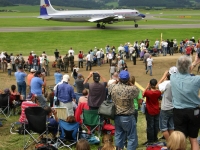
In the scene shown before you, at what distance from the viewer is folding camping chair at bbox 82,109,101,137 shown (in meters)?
8.23

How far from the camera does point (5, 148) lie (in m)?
7.79

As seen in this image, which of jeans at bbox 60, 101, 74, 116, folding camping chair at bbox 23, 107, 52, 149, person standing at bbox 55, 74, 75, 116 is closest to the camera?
folding camping chair at bbox 23, 107, 52, 149

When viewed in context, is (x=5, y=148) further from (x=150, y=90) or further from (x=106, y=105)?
(x=150, y=90)

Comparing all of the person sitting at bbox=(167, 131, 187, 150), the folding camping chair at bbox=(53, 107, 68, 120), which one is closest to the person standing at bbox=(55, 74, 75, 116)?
the folding camping chair at bbox=(53, 107, 68, 120)

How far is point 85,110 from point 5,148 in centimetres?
223

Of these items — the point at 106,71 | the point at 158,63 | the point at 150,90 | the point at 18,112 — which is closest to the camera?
the point at 150,90

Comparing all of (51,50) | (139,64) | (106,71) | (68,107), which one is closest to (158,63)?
(139,64)

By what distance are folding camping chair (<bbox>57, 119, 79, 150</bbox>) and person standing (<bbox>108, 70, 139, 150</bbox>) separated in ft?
5.15

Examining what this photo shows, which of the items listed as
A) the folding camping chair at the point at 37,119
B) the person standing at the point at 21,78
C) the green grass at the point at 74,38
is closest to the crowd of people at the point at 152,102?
the folding camping chair at the point at 37,119

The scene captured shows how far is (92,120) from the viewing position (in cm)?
831

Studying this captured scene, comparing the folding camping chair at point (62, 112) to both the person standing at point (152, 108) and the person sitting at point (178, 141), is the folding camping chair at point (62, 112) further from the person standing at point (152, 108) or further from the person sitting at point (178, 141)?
the person sitting at point (178, 141)

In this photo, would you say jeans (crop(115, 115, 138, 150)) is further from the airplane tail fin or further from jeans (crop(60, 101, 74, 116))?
the airplane tail fin

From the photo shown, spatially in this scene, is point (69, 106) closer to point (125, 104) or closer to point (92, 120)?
point (92, 120)

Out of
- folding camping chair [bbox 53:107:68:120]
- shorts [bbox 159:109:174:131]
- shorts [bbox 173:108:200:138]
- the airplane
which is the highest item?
the airplane
